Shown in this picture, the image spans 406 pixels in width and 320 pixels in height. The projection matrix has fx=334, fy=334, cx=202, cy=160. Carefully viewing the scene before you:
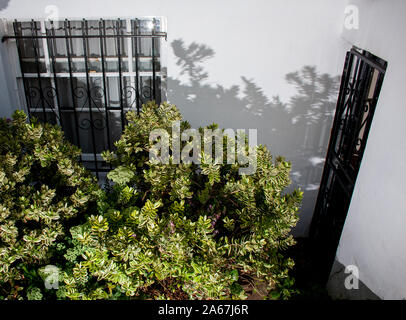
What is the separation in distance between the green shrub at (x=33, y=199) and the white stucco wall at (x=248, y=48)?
55.6 inches

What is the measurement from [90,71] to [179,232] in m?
2.56

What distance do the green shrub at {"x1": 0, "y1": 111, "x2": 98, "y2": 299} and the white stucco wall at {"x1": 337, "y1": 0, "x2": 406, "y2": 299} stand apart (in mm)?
2197

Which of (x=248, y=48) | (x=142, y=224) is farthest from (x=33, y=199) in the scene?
(x=248, y=48)

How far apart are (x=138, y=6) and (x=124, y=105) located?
114 cm

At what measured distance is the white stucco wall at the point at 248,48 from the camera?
3.37 m

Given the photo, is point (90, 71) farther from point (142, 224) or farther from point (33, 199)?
point (142, 224)

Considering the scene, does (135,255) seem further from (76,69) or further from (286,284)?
(76,69)

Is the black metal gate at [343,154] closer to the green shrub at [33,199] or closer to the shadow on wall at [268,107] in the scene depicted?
the shadow on wall at [268,107]

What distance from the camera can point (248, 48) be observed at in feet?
11.6

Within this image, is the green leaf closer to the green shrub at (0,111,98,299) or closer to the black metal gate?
the green shrub at (0,111,98,299)

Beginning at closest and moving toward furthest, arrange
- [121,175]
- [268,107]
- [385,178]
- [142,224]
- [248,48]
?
[142,224]
[385,178]
[121,175]
[248,48]
[268,107]
